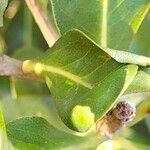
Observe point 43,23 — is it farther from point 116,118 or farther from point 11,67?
point 116,118

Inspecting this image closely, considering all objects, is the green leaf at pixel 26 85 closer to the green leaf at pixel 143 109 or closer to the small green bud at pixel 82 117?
the green leaf at pixel 143 109

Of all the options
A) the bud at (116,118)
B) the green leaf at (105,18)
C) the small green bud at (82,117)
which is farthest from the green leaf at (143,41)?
the small green bud at (82,117)

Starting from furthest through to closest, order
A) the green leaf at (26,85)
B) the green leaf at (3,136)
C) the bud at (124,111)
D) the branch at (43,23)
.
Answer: the green leaf at (26,85) < the branch at (43,23) < the bud at (124,111) < the green leaf at (3,136)

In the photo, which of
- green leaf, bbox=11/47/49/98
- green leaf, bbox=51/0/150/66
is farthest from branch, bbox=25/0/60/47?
green leaf, bbox=11/47/49/98

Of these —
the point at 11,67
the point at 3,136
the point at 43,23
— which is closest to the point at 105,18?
the point at 43,23

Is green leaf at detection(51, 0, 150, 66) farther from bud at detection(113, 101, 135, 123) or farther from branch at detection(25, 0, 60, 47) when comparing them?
bud at detection(113, 101, 135, 123)

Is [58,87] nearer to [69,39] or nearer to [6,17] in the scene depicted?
[69,39]
